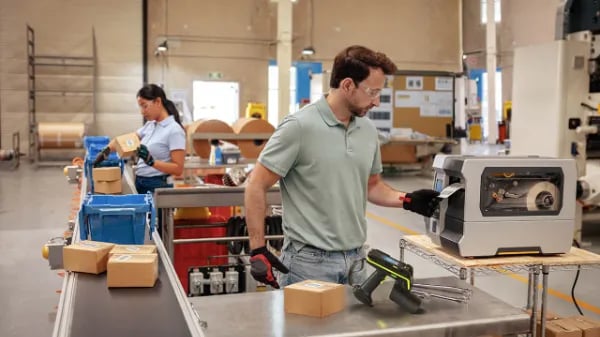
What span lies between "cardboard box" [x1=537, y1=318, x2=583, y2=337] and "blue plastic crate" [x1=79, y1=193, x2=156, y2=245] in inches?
65.7

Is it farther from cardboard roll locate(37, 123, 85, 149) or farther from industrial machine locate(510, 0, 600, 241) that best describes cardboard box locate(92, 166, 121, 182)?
cardboard roll locate(37, 123, 85, 149)

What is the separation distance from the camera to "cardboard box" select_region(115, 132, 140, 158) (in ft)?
12.4

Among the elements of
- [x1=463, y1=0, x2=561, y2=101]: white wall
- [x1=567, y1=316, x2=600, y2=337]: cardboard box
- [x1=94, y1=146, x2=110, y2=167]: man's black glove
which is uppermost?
[x1=463, y1=0, x2=561, y2=101]: white wall

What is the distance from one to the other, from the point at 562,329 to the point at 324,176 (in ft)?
4.29

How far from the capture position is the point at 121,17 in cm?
1484

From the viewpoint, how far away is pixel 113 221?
2025 millimetres

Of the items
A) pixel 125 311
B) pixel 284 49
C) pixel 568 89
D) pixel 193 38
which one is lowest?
pixel 125 311

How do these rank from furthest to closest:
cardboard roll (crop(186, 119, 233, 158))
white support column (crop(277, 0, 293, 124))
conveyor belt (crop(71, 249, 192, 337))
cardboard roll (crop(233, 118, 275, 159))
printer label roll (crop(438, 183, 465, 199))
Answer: white support column (crop(277, 0, 293, 124)) < cardboard roll (crop(233, 118, 275, 159)) < cardboard roll (crop(186, 119, 233, 158)) < printer label roll (crop(438, 183, 465, 199)) < conveyor belt (crop(71, 249, 192, 337))

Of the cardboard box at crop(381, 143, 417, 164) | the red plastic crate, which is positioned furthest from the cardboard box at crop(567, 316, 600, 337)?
the cardboard box at crop(381, 143, 417, 164)

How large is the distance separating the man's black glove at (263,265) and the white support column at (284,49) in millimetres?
8944

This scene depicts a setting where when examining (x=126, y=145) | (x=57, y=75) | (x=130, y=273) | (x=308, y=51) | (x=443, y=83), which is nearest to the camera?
(x=130, y=273)

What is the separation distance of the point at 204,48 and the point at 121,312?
48.1 feet

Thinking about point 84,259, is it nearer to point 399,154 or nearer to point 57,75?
point 399,154

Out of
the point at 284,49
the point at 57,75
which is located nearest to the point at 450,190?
the point at 284,49
